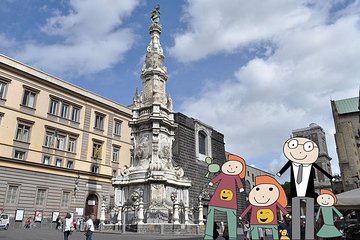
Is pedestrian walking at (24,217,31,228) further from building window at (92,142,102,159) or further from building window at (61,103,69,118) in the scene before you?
building window at (61,103,69,118)

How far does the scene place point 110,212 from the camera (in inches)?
850

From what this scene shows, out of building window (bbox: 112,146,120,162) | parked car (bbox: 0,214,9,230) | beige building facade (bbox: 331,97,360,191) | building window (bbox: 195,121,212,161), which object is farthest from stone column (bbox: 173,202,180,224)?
beige building facade (bbox: 331,97,360,191)

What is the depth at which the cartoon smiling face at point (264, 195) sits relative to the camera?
748 cm

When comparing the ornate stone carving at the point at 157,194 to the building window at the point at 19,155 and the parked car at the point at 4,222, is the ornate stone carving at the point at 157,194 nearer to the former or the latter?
the parked car at the point at 4,222

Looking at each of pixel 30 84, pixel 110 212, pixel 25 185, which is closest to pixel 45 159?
pixel 25 185

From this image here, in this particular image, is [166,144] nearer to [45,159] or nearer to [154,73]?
[154,73]

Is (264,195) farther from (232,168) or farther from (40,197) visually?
(40,197)

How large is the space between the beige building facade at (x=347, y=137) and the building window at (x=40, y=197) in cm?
5043

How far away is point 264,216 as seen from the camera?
7453mm

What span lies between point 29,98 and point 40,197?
36.6 feet

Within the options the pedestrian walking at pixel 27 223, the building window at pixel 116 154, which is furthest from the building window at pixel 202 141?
the pedestrian walking at pixel 27 223

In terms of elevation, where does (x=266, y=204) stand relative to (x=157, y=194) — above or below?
below

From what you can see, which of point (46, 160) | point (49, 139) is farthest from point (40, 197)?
point (49, 139)

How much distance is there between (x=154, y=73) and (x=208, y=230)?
1736 cm
